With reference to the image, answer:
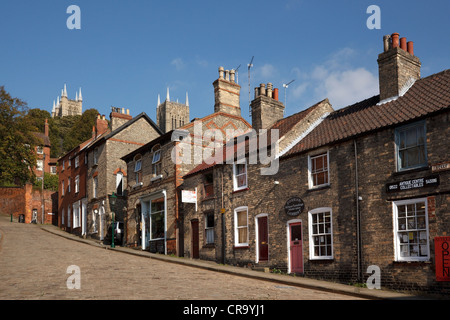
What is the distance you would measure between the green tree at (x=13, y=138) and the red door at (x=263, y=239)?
3750cm

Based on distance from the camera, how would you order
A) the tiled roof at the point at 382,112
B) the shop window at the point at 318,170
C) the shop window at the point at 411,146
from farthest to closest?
the shop window at the point at 318,170, the tiled roof at the point at 382,112, the shop window at the point at 411,146

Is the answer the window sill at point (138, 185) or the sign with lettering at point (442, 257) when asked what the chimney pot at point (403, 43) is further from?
the window sill at point (138, 185)

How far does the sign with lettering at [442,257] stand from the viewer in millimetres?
13633

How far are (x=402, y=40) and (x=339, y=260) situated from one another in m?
9.35

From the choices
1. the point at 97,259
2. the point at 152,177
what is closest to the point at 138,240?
the point at 152,177

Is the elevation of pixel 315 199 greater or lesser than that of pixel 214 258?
greater

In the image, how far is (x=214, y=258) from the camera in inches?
939

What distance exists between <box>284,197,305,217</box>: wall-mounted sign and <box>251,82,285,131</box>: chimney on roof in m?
6.91

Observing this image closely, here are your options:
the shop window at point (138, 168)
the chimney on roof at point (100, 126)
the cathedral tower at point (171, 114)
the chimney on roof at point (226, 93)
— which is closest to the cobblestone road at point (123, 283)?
the shop window at point (138, 168)

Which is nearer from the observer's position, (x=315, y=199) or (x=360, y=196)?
(x=360, y=196)

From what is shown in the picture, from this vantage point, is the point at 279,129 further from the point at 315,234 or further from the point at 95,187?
the point at 95,187

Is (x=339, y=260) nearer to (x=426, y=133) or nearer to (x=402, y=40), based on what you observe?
(x=426, y=133)

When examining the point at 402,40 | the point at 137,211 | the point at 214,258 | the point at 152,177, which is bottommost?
the point at 214,258
